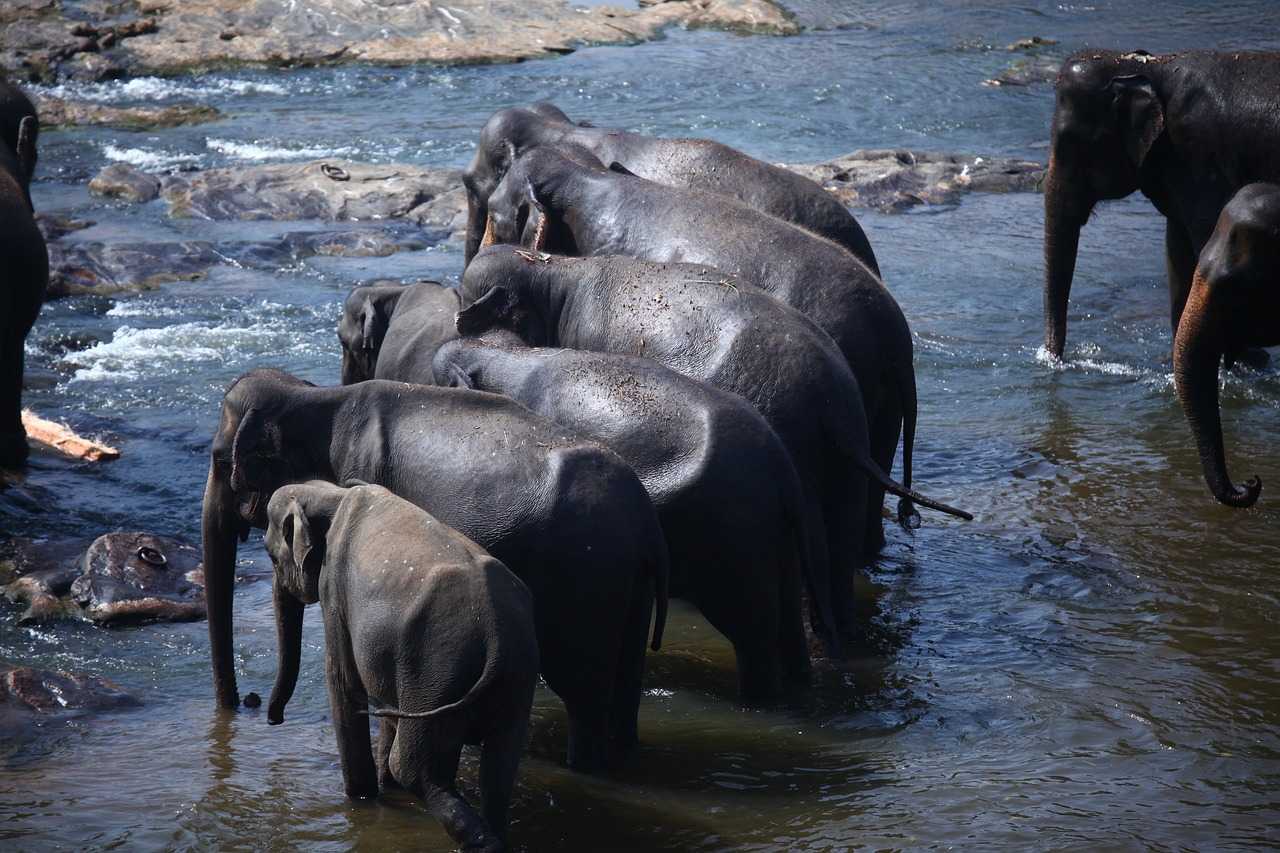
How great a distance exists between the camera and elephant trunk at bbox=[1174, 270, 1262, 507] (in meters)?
7.28

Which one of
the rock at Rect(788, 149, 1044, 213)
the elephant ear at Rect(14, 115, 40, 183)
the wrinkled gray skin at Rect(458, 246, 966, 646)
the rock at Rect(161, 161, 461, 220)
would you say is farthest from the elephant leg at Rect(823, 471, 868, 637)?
the rock at Rect(161, 161, 461, 220)

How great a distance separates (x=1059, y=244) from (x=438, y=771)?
6.42m

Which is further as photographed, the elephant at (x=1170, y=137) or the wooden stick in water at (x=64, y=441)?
the elephant at (x=1170, y=137)

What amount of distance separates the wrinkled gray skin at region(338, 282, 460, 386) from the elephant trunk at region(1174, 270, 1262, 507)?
3.23 meters

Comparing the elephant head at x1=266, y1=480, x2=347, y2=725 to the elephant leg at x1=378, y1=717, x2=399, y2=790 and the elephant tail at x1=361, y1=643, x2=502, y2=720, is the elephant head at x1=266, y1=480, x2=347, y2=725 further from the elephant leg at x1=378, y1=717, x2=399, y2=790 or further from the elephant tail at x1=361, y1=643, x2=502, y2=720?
the elephant tail at x1=361, y1=643, x2=502, y2=720

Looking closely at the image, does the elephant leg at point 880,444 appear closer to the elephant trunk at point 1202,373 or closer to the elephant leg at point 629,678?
the elephant trunk at point 1202,373

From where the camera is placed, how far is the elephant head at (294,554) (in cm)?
507

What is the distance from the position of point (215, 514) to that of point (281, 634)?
709 mm

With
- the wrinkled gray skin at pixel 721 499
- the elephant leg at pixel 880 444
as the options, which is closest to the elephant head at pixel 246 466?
the wrinkled gray skin at pixel 721 499

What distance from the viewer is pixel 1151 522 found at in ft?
24.6

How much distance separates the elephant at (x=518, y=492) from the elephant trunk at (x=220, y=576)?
1cm

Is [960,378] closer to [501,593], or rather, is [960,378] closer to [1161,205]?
[1161,205]

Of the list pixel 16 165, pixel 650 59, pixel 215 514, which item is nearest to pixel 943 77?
pixel 650 59

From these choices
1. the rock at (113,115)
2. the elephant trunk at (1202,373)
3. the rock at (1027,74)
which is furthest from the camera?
the rock at (1027,74)
